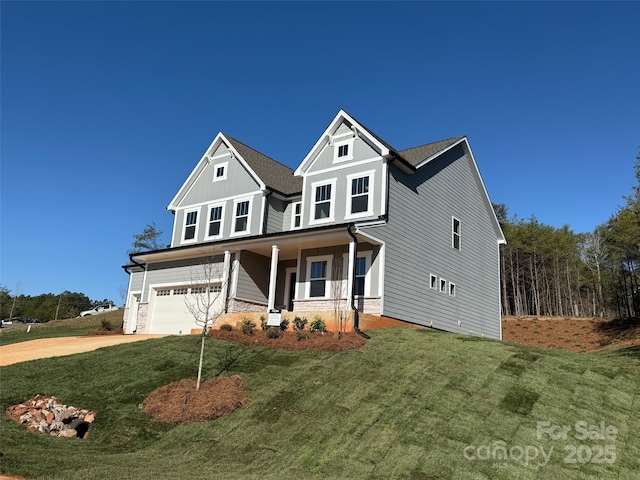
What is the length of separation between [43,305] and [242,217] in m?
85.9

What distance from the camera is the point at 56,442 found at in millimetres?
9516

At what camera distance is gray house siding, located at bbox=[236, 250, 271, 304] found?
826 inches

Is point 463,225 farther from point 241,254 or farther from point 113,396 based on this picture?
point 113,396

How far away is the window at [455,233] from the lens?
22420 millimetres

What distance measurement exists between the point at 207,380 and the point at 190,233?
13642mm

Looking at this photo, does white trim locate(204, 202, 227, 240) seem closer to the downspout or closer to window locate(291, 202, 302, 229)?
window locate(291, 202, 302, 229)

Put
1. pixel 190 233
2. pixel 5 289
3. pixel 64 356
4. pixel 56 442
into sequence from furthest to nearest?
pixel 5 289 → pixel 190 233 → pixel 64 356 → pixel 56 442

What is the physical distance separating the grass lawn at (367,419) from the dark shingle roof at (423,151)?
934 centimetres

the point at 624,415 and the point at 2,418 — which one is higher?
the point at 624,415

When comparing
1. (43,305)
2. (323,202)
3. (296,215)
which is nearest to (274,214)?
(296,215)

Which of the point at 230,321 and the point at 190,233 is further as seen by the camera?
the point at 190,233

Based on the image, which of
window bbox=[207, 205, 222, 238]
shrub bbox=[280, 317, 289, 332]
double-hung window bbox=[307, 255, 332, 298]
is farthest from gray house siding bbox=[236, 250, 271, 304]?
shrub bbox=[280, 317, 289, 332]

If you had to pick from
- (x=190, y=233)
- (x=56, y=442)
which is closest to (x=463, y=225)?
(x=190, y=233)

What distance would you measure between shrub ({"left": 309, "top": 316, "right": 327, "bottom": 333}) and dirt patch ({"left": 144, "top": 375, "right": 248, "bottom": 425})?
14.1ft
